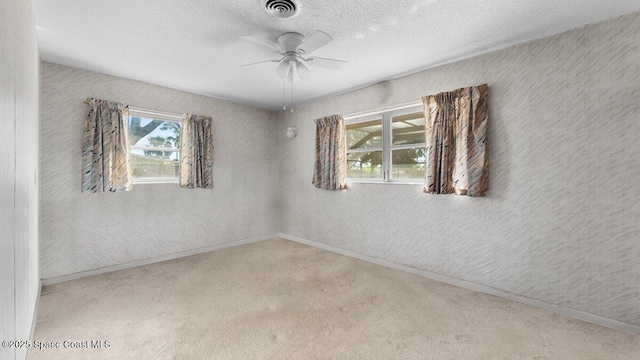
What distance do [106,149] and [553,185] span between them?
460 centimetres

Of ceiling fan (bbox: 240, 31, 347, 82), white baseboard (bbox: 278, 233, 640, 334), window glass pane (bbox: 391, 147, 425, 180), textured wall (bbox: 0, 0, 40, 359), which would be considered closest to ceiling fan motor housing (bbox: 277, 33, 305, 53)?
ceiling fan (bbox: 240, 31, 347, 82)

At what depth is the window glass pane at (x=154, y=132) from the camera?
367cm

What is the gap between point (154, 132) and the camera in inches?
151

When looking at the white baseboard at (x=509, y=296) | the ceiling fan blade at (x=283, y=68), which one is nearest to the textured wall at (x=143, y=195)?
the white baseboard at (x=509, y=296)

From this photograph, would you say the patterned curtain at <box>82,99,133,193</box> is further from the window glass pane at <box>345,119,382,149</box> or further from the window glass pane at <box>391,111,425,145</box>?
the window glass pane at <box>391,111,425,145</box>

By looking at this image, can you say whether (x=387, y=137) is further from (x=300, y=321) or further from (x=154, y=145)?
(x=154, y=145)

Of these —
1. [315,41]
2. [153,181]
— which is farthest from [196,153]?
[315,41]

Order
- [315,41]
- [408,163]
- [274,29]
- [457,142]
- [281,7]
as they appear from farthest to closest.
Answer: [408,163], [457,142], [274,29], [315,41], [281,7]

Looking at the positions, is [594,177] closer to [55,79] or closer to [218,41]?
[218,41]

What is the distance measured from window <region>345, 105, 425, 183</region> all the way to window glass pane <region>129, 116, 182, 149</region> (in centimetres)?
250

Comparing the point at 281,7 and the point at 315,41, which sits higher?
the point at 281,7

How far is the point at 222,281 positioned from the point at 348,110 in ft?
9.11

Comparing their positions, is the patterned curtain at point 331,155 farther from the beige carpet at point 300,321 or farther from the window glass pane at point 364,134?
the beige carpet at point 300,321

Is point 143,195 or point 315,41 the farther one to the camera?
point 143,195
